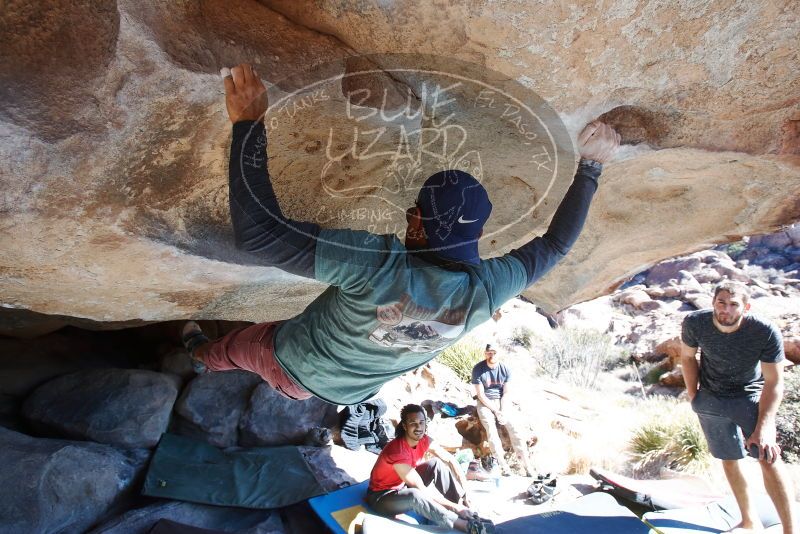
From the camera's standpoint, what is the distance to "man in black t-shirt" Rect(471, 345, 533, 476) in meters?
5.91

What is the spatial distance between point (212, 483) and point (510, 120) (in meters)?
3.68

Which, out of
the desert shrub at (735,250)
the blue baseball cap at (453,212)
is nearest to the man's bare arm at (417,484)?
the blue baseball cap at (453,212)

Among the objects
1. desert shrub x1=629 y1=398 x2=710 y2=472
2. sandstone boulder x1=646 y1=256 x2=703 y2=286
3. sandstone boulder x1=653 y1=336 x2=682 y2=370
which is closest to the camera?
desert shrub x1=629 y1=398 x2=710 y2=472

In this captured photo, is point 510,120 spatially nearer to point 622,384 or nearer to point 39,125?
point 39,125

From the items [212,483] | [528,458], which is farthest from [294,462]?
[528,458]

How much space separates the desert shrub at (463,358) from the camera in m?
9.40

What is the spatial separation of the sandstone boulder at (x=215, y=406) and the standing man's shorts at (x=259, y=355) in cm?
272

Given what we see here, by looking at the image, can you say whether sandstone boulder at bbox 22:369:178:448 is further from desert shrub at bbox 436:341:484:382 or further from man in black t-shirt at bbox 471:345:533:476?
desert shrub at bbox 436:341:484:382

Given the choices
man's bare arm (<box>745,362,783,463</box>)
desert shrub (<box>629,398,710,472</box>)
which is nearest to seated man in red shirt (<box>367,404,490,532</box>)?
man's bare arm (<box>745,362,783,463</box>)

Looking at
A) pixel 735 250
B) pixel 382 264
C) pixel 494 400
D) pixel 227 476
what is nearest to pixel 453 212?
pixel 382 264

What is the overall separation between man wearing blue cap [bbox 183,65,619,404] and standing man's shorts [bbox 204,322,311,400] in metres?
0.13

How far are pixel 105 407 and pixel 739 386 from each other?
15.1 feet

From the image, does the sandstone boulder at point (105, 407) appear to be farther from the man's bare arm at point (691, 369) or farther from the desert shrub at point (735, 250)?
the desert shrub at point (735, 250)

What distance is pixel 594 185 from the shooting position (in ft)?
5.68
